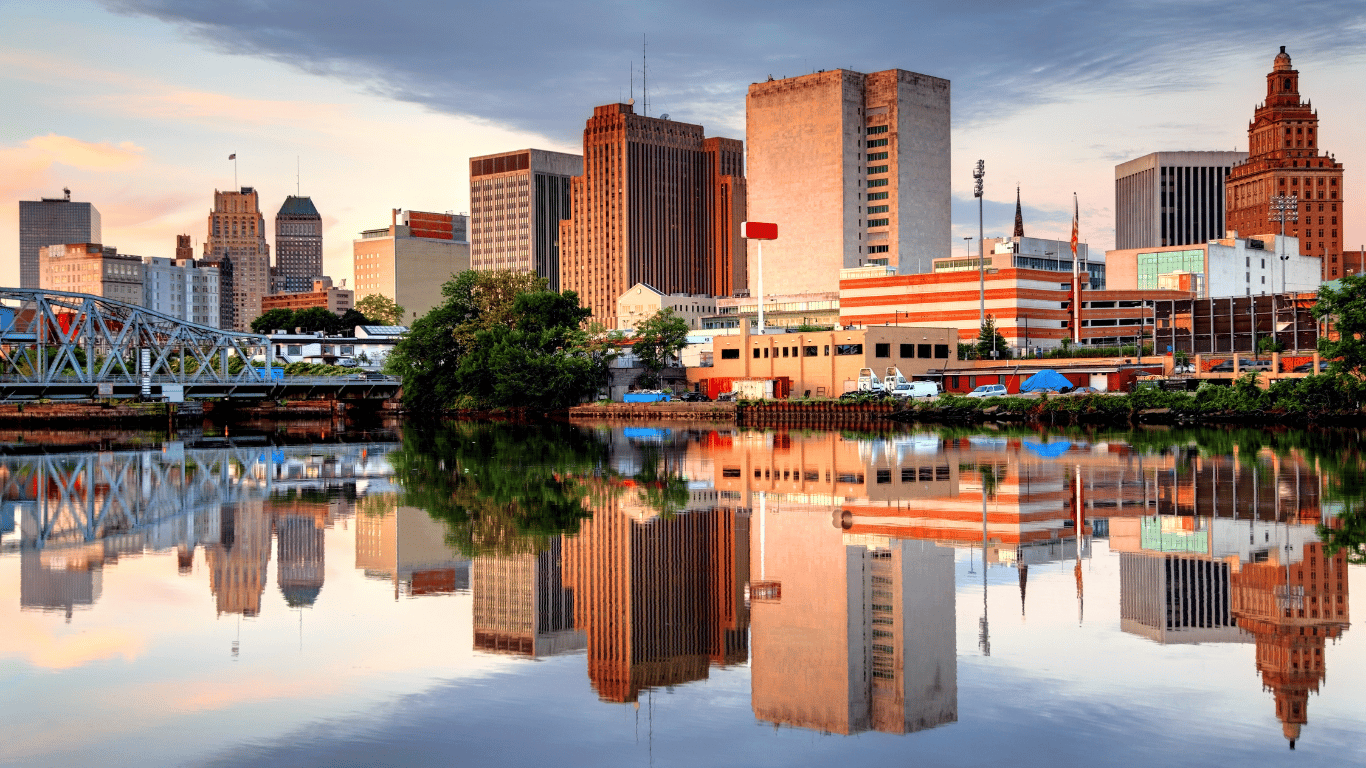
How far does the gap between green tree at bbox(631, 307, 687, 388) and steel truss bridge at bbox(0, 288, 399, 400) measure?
2755 centimetres

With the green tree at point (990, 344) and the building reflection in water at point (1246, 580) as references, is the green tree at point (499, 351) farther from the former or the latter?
the building reflection in water at point (1246, 580)

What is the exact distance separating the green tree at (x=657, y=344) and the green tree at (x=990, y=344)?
90.7ft

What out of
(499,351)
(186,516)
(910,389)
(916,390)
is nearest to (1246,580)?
(186,516)

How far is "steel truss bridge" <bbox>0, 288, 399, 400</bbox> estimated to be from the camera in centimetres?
10350

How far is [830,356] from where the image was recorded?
358ft

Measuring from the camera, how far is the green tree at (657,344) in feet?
393

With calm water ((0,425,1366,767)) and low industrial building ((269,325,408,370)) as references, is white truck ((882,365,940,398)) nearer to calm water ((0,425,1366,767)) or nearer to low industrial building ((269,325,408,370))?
low industrial building ((269,325,408,370))

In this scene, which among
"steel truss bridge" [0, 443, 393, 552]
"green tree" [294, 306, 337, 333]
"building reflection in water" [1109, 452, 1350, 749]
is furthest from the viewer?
"green tree" [294, 306, 337, 333]

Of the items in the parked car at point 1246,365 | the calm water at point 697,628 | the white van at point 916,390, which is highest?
the parked car at point 1246,365

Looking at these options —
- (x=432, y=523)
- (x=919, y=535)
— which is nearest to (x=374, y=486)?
(x=432, y=523)

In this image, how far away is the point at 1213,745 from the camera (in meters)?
11.5

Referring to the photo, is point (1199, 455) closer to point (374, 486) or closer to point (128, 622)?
point (374, 486)

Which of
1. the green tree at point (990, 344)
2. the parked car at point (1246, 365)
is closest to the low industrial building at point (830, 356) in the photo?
the green tree at point (990, 344)

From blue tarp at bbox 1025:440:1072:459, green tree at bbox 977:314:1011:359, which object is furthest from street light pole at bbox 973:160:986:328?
blue tarp at bbox 1025:440:1072:459
